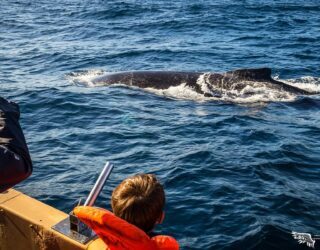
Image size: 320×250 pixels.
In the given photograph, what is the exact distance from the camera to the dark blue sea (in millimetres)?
A: 7598

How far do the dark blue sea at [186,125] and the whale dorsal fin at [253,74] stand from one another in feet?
2.09

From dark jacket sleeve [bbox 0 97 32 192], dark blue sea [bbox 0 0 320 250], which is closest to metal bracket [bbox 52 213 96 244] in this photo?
dark jacket sleeve [bbox 0 97 32 192]

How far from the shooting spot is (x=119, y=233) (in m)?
3.31

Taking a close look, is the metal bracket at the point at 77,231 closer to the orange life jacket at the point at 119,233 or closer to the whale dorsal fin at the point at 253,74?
the orange life jacket at the point at 119,233

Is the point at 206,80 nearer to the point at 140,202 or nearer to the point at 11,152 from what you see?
the point at 140,202

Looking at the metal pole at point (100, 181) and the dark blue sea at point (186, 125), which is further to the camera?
the dark blue sea at point (186, 125)

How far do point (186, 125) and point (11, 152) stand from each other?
9.12 metres

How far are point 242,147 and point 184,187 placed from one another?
2.36 meters

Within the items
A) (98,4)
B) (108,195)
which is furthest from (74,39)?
(108,195)

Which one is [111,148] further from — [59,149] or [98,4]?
[98,4]

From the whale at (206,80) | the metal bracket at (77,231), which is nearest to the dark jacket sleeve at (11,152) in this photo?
the metal bracket at (77,231)

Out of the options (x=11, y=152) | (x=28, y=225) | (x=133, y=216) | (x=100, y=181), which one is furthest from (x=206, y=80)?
(x=11, y=152)

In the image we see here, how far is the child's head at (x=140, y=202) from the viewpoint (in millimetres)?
3475

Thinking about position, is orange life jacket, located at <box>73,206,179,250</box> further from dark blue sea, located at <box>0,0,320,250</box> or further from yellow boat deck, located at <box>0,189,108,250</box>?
dark blue sea, located at <box>0,0,320,250</box>
